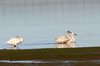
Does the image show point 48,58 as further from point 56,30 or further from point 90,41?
point 56,30

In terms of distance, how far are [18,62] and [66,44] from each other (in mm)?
9486

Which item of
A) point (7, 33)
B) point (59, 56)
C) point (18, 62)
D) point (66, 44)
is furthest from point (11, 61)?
point (7, 33)

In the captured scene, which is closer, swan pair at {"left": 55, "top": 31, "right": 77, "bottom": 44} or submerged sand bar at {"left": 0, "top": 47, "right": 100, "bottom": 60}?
submerged sand bar at {"left": 0, "top": 47, "right": 100, "bottom": 60}

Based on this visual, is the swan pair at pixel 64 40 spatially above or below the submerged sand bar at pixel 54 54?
below

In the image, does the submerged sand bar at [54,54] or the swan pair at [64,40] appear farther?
the swan pair at [64,40]

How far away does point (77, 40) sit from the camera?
2822 centimetres

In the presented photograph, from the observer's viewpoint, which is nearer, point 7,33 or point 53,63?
point 53,63

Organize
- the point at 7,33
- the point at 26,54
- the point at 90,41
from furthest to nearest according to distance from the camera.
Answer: the point at 7,33
the point at 90,41
the point at 26,54

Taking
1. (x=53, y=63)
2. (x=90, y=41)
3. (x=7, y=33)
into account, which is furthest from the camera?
(x=7, y=33)

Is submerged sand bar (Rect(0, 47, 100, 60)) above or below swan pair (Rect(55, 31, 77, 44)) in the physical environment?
above

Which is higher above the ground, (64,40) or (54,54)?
(54,54)

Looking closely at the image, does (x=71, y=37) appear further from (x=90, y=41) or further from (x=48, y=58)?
(x=48, y=58)

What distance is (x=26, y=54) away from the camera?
64.8ft

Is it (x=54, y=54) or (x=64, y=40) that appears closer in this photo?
(x=54, y=54)
